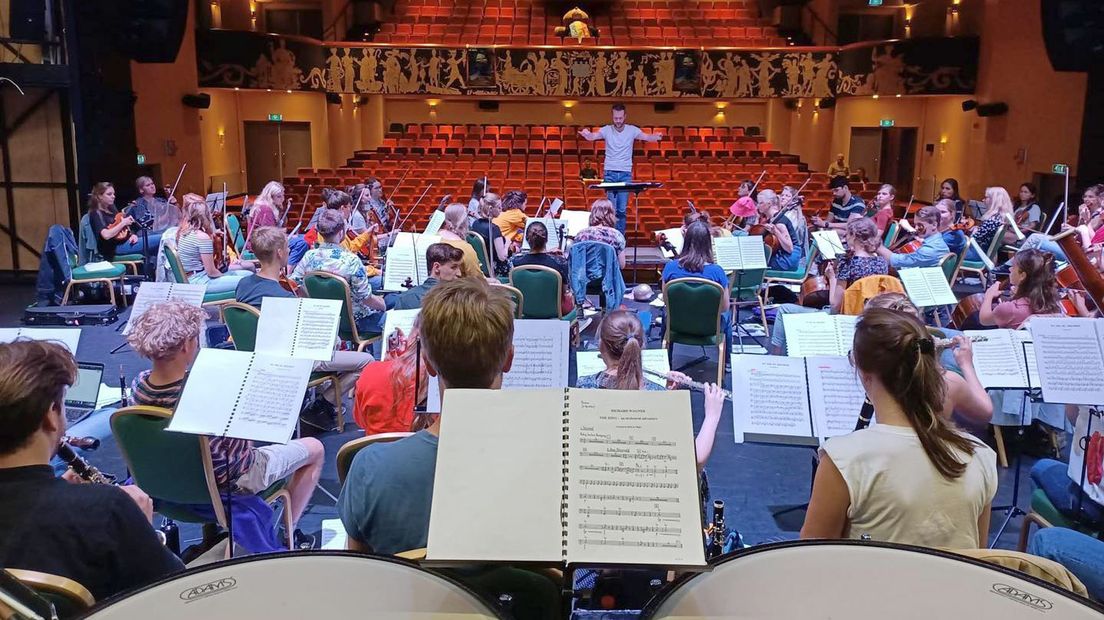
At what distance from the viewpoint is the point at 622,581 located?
58.2 inches

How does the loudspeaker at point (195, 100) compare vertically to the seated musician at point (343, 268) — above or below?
above

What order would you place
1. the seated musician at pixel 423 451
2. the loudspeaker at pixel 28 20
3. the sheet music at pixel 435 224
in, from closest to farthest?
the seated musician at pixel 423 451 → the sheet music at pixel 435 224 → the loudspeaker at pixel 28 20

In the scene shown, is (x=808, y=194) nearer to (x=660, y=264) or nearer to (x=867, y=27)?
(x=660, y=264)

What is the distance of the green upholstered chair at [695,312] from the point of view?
481 cm

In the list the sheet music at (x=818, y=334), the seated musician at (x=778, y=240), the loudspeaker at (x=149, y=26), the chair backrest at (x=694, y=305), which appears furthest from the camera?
the loudspeaker at (x=149, y=26)

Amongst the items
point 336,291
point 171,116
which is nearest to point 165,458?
point 336,291

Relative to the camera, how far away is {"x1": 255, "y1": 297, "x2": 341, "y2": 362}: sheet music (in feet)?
11.1

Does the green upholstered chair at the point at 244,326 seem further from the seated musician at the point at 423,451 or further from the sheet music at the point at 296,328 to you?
the seated musician at the point at 423,451

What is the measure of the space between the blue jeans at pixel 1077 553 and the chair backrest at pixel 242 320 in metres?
3.44

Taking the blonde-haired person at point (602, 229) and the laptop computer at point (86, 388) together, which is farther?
the blonde-haired person at point (602, 229)

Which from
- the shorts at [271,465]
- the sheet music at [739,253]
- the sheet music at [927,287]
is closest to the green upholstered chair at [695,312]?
the sheet music at [739,253]

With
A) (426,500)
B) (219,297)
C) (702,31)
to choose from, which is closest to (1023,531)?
(426,500)

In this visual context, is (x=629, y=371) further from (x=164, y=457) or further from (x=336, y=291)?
(x=336, y=291)

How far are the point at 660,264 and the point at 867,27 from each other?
11.0 m
